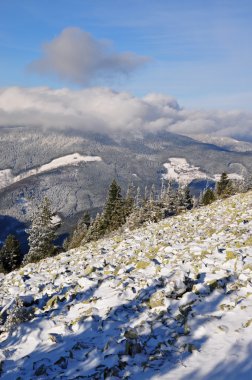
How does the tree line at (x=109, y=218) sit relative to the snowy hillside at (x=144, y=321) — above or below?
below

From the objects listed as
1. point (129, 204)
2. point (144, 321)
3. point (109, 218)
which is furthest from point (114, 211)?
point (144, 321)

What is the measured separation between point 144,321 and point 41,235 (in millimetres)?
44893

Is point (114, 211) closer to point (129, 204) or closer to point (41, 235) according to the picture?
point (129, 204)

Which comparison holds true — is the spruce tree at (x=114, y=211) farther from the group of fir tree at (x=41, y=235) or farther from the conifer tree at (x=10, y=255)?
the conifer tree at (x=10, y=255)

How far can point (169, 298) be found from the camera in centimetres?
1163

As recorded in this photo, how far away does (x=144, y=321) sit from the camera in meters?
10.5

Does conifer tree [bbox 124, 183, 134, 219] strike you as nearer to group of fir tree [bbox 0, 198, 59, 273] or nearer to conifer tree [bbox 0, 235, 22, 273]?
group of fir tree [bbox 0, 198, 59, 273]

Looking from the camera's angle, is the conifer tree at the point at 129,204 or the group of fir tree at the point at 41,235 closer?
the group of fir tree at the point at 41,235

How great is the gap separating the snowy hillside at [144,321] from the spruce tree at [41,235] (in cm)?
3629

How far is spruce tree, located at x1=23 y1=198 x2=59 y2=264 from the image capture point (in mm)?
52906

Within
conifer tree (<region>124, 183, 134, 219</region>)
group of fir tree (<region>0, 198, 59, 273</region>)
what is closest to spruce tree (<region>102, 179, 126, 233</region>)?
conifer tree (<region>124, 183, 134, 219</region>)

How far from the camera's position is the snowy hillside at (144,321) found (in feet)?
27.7

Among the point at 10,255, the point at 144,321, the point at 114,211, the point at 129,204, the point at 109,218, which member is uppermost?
the point at 144,321

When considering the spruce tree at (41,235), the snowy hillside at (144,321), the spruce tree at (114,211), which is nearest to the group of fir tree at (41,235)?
the spruce tree at (41,235)
